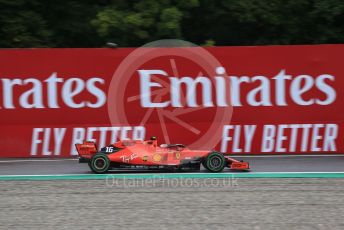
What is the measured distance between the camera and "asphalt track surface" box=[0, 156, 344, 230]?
295 inches

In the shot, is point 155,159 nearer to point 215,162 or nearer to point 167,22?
point 215,162

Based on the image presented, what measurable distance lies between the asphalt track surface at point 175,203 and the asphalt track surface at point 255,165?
303mm

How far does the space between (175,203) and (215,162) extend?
2.74 m

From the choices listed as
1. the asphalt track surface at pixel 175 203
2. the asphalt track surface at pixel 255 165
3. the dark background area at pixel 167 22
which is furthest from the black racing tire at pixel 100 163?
the dark background area at pixel 167 22

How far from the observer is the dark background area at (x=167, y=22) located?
18969mm

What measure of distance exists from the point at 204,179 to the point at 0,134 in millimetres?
5608

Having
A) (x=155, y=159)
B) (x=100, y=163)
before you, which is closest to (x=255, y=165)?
(x=155, y=159)

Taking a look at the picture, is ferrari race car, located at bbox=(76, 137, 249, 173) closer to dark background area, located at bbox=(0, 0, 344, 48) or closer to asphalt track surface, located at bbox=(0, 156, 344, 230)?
asphalt track surface, located at bbox=(0, 156, 344, 230)

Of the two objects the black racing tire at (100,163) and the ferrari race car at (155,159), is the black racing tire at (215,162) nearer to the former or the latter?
the ferrari race car at (155,159)

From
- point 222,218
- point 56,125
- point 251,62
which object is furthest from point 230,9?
point 222,218

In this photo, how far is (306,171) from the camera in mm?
11586

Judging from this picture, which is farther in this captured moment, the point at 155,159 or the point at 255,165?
the point at 255,165

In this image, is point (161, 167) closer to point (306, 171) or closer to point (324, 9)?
point (306, 171)

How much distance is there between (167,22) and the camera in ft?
61.3
